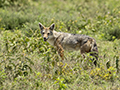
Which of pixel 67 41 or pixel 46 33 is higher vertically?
pixel 46 33

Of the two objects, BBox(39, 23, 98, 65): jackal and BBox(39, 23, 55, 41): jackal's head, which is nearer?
BBox(39, 23, 98, 65): jackal

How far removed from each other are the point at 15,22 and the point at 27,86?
21.0ft

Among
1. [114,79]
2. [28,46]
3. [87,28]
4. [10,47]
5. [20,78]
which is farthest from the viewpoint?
[87,28]

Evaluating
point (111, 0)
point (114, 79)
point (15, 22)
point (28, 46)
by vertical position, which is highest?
point (111, 0)

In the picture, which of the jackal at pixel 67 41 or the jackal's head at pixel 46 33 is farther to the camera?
the jackal's head at pixel 46 33

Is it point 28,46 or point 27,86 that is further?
point 28,46

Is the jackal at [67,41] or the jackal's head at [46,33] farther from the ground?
the jackal's head at [46,33]

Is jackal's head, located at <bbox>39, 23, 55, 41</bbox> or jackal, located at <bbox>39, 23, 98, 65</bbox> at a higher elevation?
jackal's head, located at <bbox>39, 23, 55, 41</bbox>

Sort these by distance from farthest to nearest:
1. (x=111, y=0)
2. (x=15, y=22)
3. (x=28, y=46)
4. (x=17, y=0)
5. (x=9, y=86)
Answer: (x=111, y=0)
(x=17, y=0)
(x=15, y=22)
(x=28, y=46)
(x=9, y=86)

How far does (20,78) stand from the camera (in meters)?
4.64

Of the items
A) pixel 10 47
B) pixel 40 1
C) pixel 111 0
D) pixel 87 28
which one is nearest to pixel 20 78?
pixel 10 47

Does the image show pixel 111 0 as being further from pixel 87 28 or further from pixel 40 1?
pixel 87 28

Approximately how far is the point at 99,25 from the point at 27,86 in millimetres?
7261

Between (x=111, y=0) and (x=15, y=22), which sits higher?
(x=111, y=0)
